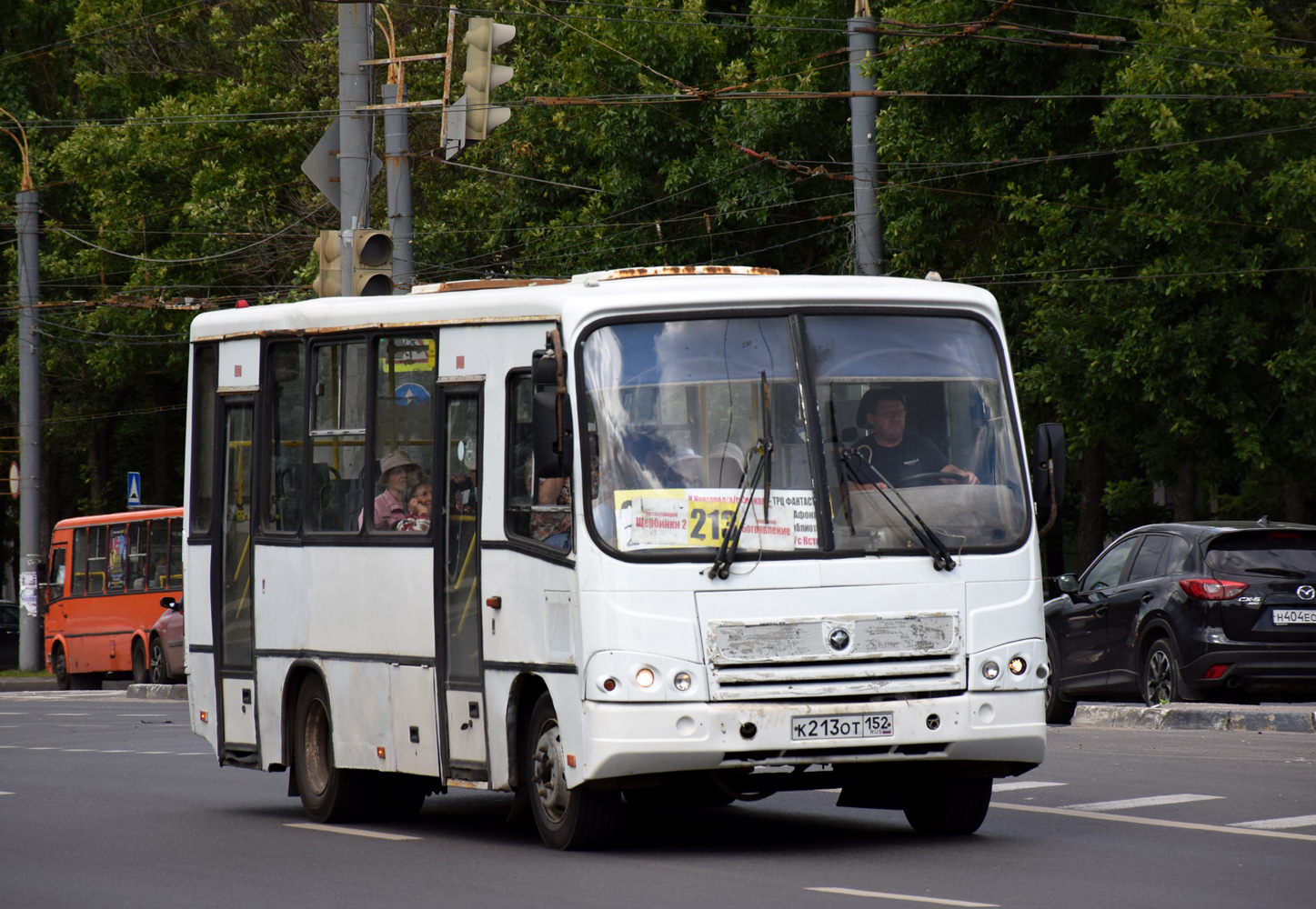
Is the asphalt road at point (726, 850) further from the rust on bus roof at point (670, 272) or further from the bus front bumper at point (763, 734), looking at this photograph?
the rust on bus roof at point (670, 272)

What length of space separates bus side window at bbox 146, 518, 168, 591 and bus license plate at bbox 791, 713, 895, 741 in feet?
83.8

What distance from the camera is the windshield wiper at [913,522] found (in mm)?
9516

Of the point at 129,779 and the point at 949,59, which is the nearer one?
the point at 129,779

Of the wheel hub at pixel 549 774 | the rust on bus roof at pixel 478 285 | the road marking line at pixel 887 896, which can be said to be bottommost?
the road marking line at pixel 887 896

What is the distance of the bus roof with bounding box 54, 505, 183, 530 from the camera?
33.4 m

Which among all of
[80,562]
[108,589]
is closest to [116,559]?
[108,589]

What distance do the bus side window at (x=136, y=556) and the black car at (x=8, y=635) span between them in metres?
11.9

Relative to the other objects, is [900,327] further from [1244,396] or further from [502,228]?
[502,228]

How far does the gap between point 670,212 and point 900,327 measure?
22.5 meters

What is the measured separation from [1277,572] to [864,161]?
7071mm

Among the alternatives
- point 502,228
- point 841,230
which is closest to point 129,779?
point 841,230

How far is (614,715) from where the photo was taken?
9.10m

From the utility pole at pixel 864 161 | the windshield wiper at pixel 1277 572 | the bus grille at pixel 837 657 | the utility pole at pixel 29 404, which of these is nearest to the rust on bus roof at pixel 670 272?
the bus grille at pixel 837 657

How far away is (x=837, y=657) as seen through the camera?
30.5 feet
